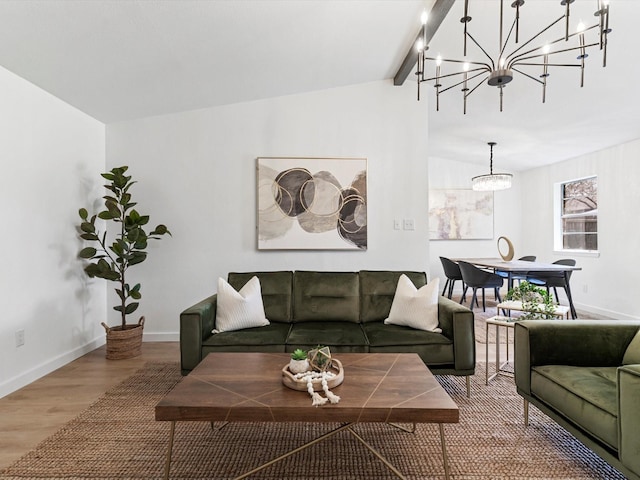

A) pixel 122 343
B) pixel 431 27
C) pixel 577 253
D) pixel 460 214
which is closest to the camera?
pixel 431 27

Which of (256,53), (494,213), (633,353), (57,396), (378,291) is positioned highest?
(256,53)

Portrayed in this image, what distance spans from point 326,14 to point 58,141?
248cm

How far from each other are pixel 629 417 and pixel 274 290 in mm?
2354

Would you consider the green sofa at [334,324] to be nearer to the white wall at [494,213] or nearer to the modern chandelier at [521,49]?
the modern chandelier at [521,49]

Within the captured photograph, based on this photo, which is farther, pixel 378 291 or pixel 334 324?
pixel 378 291

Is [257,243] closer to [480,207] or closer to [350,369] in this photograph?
[350,369]

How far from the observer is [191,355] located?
2502mm

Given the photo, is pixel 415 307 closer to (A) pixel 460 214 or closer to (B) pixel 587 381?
(B) pixel 587 381

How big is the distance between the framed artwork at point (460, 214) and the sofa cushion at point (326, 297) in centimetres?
414

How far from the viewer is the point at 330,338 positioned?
260cm

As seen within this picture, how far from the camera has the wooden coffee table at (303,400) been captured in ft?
4.81

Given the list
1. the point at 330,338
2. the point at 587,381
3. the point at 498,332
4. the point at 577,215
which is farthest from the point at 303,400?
the point at 577,215

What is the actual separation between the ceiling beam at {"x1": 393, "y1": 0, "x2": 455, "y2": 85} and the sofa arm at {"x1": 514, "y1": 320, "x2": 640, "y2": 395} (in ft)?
7.14

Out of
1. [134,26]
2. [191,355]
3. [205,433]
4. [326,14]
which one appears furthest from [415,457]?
[134,26]
